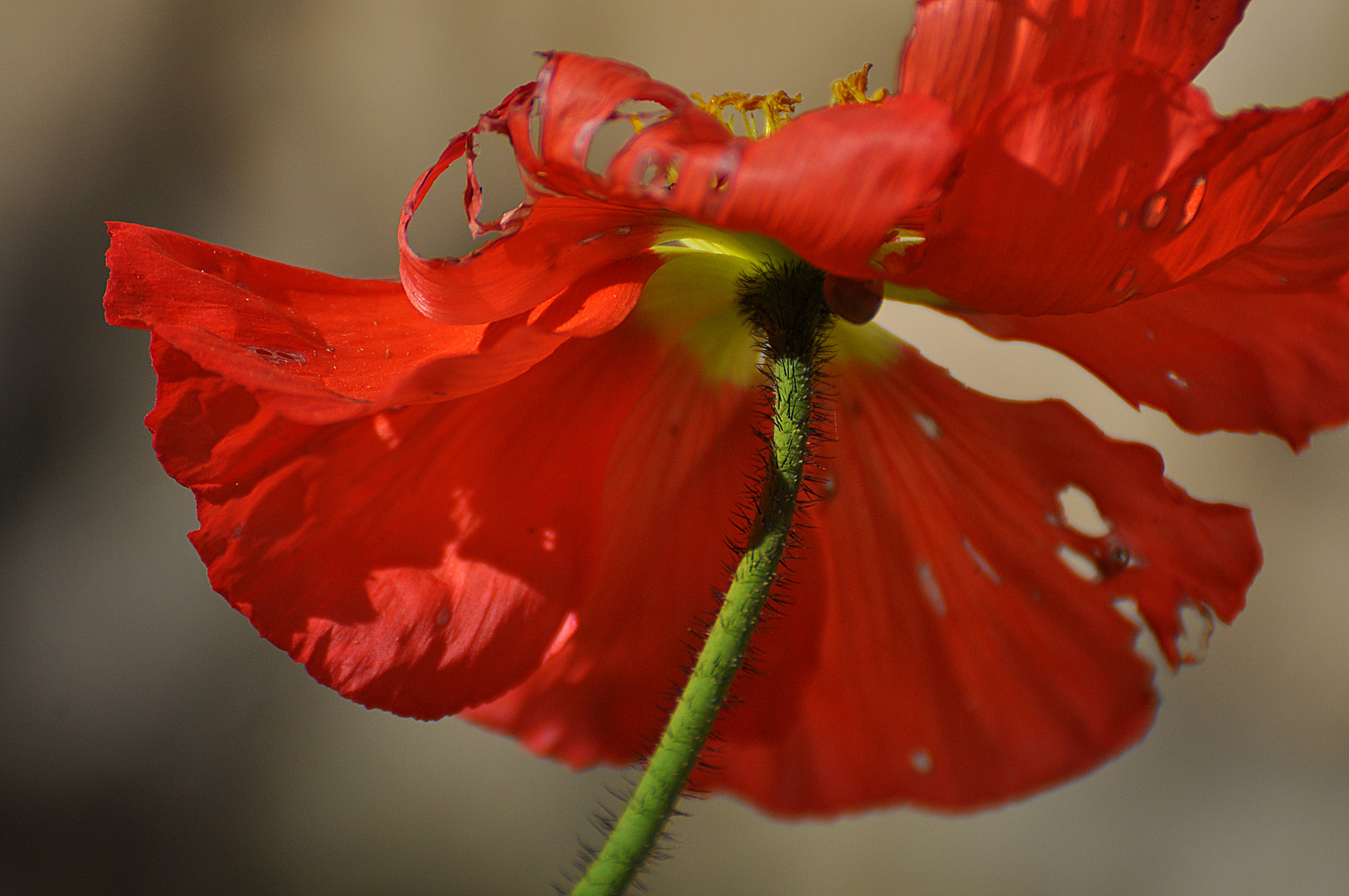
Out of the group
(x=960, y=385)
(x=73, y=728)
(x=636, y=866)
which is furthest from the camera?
(x=73, y=728)

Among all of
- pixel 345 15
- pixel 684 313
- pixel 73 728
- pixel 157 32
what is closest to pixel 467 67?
pixel 345 15

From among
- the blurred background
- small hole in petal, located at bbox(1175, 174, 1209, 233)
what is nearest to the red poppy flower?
small hole in petal, located at bbox(1175, 174, 1209, 233)

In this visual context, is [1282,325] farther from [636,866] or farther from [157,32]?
[157,32]

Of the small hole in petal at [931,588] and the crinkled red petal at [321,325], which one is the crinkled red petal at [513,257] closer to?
the crinkled red petal at [321,325]


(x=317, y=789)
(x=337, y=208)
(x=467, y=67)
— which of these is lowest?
(x=317, y=789)

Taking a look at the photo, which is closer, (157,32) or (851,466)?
(851,466)

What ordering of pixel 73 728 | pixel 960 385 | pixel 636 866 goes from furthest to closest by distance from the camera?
pixel 73 728
pixel 960 385
pixel 636 866

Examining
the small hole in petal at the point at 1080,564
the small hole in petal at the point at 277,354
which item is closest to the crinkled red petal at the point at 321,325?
the small hole in petal at the point at 277,354
